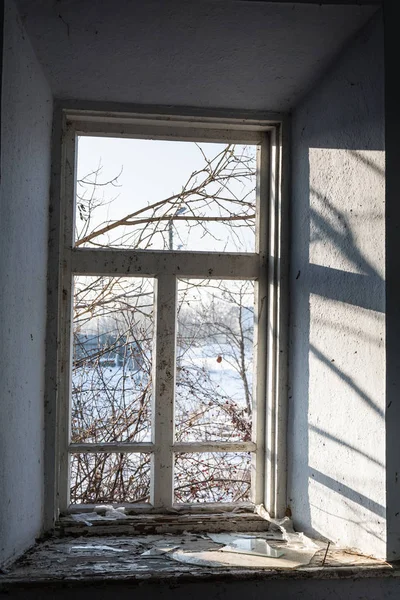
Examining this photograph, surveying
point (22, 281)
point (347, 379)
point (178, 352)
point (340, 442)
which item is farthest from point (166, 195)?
point (340, 442)

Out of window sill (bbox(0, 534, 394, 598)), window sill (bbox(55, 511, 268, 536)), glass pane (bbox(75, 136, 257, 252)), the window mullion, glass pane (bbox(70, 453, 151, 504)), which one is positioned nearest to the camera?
window sill (bbox(0, 534, 394, 598))

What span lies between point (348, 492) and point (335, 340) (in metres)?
0.50

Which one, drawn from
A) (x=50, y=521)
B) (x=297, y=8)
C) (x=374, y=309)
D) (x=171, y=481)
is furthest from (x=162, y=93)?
(x=50, y=521)

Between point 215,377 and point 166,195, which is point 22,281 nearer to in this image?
point 166,195

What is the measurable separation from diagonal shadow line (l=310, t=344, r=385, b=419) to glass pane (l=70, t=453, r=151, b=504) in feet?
3.28

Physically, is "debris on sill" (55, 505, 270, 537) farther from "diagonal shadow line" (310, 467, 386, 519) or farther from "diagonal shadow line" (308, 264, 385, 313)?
"diagonal shadow line" (308, 264, 385, 313)

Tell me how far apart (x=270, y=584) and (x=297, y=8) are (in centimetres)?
171

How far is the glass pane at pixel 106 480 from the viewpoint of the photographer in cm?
283

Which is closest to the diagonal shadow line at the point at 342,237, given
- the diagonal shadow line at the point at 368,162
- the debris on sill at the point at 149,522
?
the diagonal shadow line at the point at 368,162

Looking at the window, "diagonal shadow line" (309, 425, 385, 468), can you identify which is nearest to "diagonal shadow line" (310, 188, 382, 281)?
the window

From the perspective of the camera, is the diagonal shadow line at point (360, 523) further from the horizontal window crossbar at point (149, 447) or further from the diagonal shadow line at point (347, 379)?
the horizontal window crossbar at point (149, 447)

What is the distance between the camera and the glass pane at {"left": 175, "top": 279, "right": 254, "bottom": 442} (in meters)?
3.02

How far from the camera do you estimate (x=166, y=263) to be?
2.57 m

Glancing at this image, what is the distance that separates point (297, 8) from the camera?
1828mm
